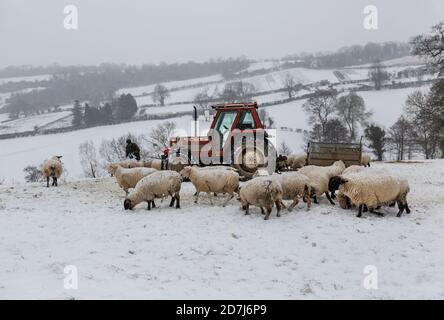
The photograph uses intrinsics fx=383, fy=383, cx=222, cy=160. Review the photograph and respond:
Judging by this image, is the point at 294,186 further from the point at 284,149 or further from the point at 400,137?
the point at 400,137

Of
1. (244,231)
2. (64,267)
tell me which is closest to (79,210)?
(64,267)

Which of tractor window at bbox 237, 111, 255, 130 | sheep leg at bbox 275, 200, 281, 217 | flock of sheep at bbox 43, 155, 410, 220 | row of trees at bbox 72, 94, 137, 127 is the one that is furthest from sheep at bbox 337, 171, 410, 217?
row of trees at bbox 72, 94, 137, 127

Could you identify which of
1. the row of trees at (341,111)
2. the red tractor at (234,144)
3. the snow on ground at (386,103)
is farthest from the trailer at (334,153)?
the snow on ground at (386,103)

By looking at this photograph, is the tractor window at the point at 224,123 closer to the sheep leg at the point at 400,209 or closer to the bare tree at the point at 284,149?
the sheep leg at the point at 400,209

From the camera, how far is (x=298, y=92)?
10431 centimetres

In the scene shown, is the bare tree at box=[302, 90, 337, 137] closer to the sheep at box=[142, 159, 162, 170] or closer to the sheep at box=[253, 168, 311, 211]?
the sheep at box=[142, 159, 162, 170]

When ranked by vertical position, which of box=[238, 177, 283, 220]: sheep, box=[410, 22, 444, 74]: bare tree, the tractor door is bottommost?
box=[238, 177, 283, 220]: sheep

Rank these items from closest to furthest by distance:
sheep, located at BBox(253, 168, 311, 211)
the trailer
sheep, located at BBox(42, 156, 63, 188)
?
sheep, located at BBox(253, 168, 311, 211)
sheep, located at BBox(42, 156, 63, 188)
the trailer

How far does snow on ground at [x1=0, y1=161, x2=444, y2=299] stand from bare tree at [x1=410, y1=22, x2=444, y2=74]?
13.4 m

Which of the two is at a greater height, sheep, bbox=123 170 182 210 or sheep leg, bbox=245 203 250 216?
sheep, bbox=123 170 182 210

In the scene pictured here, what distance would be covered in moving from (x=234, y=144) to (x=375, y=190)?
6.81m

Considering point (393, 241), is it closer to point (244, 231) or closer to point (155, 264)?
point (244, 231)

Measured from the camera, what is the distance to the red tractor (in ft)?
52.1

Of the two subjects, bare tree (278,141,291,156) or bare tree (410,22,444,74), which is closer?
bare tree (410,22,444,74)
